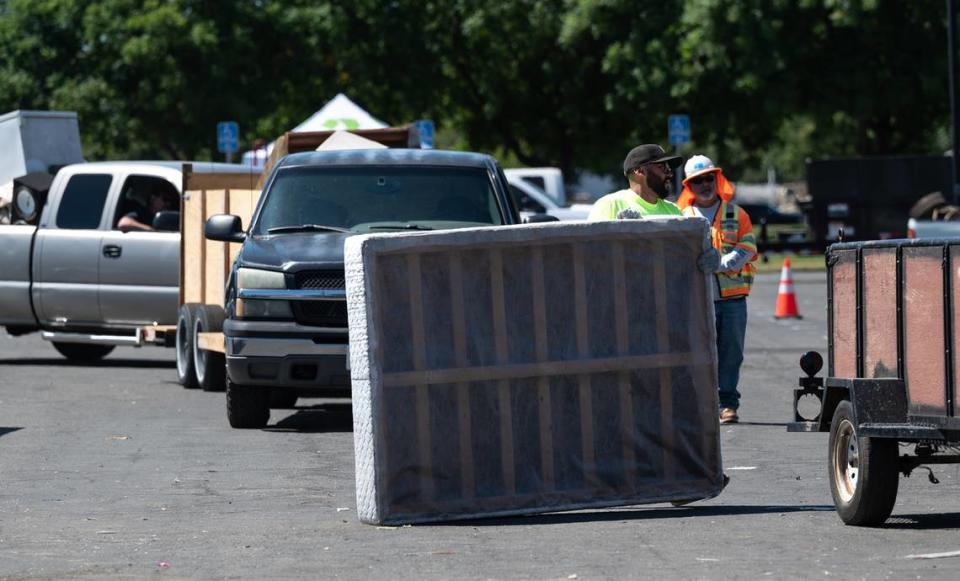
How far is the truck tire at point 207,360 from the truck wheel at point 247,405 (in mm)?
→ 2421

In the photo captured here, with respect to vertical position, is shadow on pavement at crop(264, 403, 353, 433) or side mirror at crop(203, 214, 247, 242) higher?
side mirror at crop(203, 214, 247, 242)

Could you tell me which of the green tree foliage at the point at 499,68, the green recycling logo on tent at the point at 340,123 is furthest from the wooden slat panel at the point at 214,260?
the green tree foliage at the point at 499,68

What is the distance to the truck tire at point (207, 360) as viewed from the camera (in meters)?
15.7

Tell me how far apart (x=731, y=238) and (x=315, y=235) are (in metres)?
2.69

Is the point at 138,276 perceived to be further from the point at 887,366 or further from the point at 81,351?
the point at 887,366

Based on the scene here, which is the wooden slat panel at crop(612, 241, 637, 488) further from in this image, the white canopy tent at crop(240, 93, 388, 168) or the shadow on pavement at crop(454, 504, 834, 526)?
the white canopy tent at crop(240, 93, 388, 168)

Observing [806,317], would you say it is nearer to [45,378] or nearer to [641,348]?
[45,378]

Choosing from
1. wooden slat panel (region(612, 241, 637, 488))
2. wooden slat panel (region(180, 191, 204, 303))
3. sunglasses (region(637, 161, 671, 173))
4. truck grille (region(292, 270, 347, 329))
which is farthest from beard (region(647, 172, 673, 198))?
wooden slat panel (region(180, 191, 204, 303))

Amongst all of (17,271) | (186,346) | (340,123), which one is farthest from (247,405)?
(340,123)

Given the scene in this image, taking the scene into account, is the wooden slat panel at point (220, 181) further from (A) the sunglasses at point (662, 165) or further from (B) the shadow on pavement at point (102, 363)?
(A) the sunglasses at point (662, 165)

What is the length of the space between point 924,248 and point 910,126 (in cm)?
4163

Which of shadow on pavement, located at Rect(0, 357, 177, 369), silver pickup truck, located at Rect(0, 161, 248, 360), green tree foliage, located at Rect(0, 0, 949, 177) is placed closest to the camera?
silver pickup truck, located at Rect(0, 161, 248, 360)

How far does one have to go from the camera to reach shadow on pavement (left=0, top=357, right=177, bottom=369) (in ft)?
64.8

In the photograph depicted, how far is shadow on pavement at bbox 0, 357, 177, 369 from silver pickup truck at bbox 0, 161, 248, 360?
2.90ft
